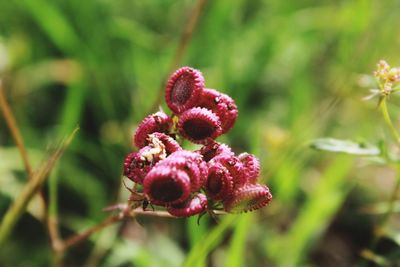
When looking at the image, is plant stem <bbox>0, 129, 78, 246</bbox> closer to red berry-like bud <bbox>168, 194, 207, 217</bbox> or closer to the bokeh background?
red berry-like bud <bbox>168, 194, 207, 217</bbox>

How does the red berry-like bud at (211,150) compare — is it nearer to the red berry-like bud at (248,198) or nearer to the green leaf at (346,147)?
the red berry-like bud at (248,198)

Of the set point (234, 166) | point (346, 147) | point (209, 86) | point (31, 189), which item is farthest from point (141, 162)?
point (209, 86)

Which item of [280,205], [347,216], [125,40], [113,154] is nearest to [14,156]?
[113,154]

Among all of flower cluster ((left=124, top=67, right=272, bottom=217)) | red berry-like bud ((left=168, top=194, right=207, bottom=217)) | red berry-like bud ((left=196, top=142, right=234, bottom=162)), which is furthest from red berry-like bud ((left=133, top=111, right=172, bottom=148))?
red berry-like bud ((left=168, top=194, right=207, bottom=217))

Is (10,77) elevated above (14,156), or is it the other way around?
(10,77)

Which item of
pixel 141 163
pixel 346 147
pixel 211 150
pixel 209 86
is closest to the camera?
pixel 141 163

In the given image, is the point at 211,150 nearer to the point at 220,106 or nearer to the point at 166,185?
the point at 220,106

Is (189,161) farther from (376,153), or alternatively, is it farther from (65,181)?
(65,181)

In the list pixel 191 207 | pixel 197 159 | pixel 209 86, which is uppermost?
pixel 197 159
